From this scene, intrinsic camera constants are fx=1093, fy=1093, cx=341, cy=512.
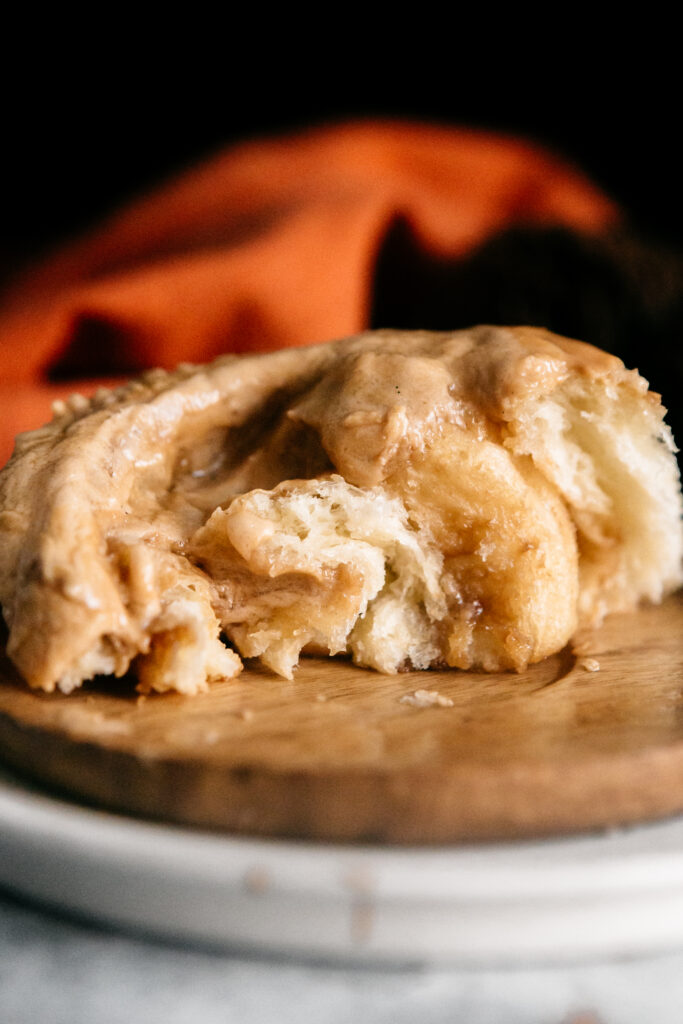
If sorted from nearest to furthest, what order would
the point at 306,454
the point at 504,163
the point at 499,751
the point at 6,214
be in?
the point at 499,751, the point at 306,454, the point at 504,163, the point at 6,214

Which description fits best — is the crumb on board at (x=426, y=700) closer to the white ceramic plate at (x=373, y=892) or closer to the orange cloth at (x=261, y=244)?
the white ceramic plate at (x=373, y=892)

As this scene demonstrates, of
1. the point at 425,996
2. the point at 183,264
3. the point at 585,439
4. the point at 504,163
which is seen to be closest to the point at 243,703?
the point at 425,996

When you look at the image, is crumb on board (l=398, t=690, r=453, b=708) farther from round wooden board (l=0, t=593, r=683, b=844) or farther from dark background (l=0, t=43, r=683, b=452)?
dark background (l=0, t=43, r=683, b=452)

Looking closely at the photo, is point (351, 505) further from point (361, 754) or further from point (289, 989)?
point (289, 989)

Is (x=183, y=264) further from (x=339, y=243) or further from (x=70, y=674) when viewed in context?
(x=70, y=674)

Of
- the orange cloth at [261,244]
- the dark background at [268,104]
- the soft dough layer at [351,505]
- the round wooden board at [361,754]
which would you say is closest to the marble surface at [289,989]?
the round wooden board at [361,754]

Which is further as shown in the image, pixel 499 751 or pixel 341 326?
pixel 341 326
